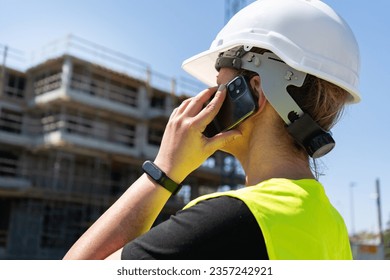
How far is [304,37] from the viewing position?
5.25 feet

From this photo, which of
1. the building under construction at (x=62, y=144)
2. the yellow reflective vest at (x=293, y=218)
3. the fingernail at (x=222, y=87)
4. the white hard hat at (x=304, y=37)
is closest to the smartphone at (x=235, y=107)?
the fingernail at (x=222, y=87)

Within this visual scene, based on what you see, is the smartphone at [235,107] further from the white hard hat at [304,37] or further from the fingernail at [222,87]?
the white hard hat at [304,37]

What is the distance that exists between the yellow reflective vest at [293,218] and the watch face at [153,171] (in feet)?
0.58

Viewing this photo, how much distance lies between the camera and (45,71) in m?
24.7

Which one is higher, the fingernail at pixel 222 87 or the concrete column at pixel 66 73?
the concrete column at pixel 66 73

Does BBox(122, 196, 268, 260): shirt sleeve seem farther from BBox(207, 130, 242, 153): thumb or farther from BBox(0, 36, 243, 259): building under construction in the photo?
BBox(0, 36, 243, 259): building under construction

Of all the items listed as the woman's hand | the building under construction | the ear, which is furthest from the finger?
the building under construction

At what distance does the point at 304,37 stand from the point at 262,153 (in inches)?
17.6

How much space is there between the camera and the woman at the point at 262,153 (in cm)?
110

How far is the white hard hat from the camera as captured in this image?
1564mm

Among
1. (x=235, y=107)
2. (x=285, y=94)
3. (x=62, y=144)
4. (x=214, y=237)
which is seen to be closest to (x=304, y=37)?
(x=285, y=94)

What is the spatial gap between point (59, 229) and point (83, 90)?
7095 millimetres

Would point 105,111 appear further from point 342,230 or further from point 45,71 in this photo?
point 342,230
